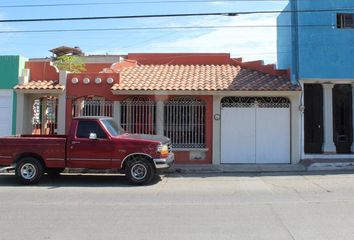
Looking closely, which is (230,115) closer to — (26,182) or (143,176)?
(143,176)

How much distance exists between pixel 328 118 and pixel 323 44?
9.78 ft

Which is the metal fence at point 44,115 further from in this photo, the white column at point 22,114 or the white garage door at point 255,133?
the white garage door at point 255,133

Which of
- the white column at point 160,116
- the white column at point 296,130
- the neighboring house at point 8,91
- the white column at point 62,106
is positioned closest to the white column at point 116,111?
the white column at point 160,116

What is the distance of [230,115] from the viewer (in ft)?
59.5

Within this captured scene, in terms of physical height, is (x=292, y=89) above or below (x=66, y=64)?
below

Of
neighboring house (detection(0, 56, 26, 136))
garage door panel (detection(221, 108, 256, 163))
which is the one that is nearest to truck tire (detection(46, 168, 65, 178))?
neighboring house (detection(0, 56, 26, 136))

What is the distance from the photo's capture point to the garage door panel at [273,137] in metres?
18.0

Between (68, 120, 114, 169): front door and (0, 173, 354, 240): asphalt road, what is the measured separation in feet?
2.03

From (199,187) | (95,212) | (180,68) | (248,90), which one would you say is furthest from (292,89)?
(95,212)

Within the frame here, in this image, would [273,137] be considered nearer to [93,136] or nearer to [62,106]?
[93,136]

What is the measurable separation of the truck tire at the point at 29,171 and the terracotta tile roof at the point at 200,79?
188 inches

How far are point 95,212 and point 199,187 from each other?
444 centimetres

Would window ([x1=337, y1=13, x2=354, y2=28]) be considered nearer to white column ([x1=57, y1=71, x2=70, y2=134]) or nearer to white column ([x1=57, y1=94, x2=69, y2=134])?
white column ([x1=57, y1=71, x2=70, y2=134])

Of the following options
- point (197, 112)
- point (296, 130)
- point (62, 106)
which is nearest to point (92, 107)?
point (62, 106)
